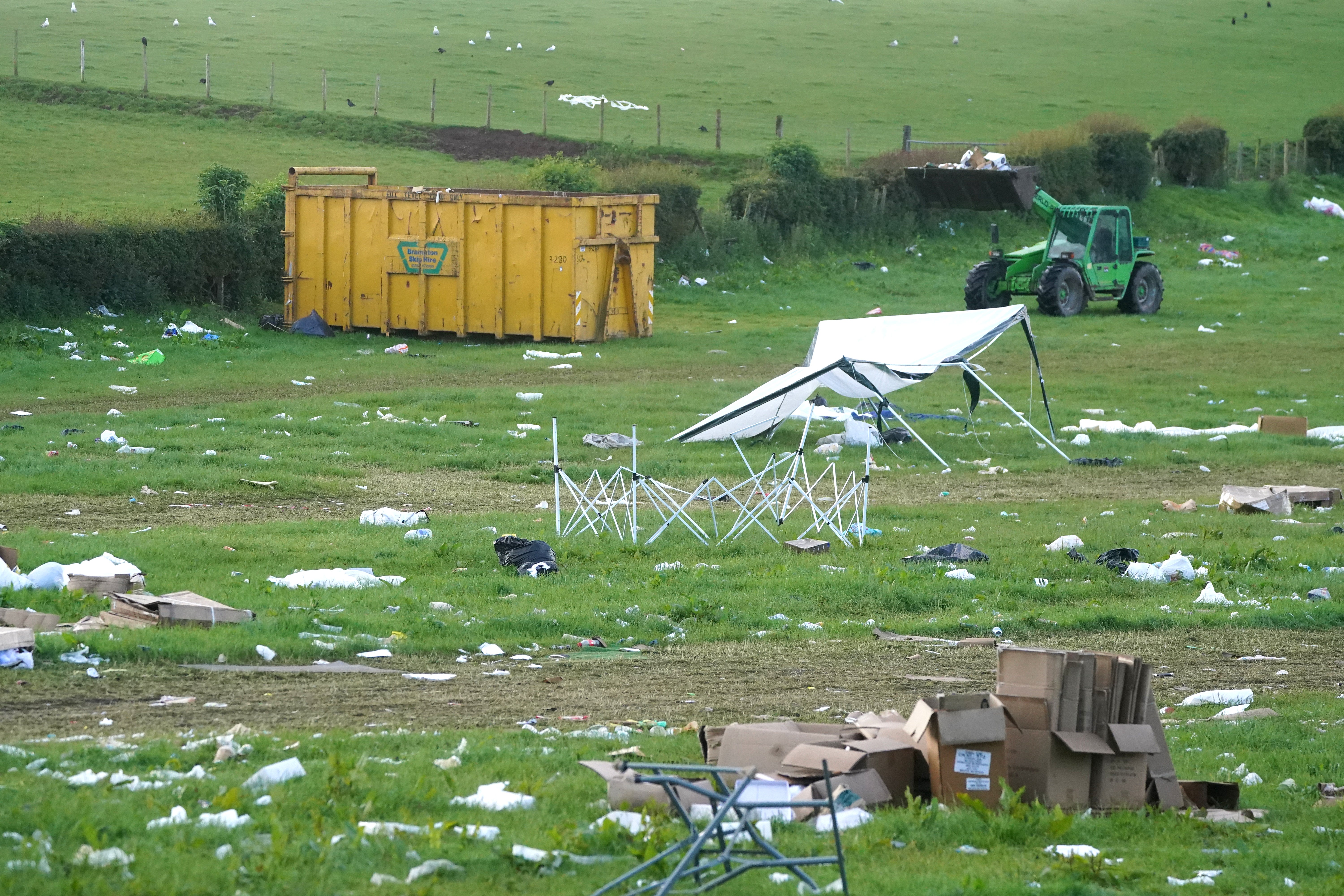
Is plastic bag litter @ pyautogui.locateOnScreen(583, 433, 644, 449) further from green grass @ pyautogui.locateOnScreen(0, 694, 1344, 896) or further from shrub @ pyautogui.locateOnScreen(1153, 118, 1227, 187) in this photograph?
shrub @ pyautogui.locateOnScreen(1153, 118, 1227, 187)

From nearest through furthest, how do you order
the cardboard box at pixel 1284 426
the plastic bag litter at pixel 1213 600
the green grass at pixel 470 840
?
the green grass at pixel 470 840
the plastic bag litter at pixel 1213 600
the cardboard box at pixel 1284 426

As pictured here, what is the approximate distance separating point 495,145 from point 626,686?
35.9 m

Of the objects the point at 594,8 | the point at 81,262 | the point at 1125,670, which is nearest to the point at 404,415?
the point at 81,262

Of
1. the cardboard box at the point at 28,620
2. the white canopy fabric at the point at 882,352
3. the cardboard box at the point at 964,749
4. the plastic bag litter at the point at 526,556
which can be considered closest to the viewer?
the cardboard box at the point at 964,749

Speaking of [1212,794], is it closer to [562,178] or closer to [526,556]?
[526,556]

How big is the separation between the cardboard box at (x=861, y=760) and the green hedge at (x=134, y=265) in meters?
19.2

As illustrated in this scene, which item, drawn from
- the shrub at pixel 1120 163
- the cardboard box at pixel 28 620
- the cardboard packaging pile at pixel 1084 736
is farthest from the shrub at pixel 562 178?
the cardboard packaging pile at pixel 1084 736

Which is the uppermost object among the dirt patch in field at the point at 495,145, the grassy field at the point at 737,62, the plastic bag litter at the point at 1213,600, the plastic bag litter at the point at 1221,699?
the grassy field at the point at 737,62

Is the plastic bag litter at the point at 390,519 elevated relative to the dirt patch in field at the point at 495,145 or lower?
lower

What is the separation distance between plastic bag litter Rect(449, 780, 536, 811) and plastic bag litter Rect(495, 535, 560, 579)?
15.4 feet

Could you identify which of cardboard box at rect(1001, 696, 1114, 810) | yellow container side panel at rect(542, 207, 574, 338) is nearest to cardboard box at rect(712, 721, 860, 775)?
cardboard box at rect(1001, 696, 1114, 810)

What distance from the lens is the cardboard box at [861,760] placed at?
5.86 m

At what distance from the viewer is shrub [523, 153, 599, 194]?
3128cm

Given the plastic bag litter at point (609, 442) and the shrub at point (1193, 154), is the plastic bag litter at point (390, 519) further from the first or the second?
the shrub at point (1193, 154)
